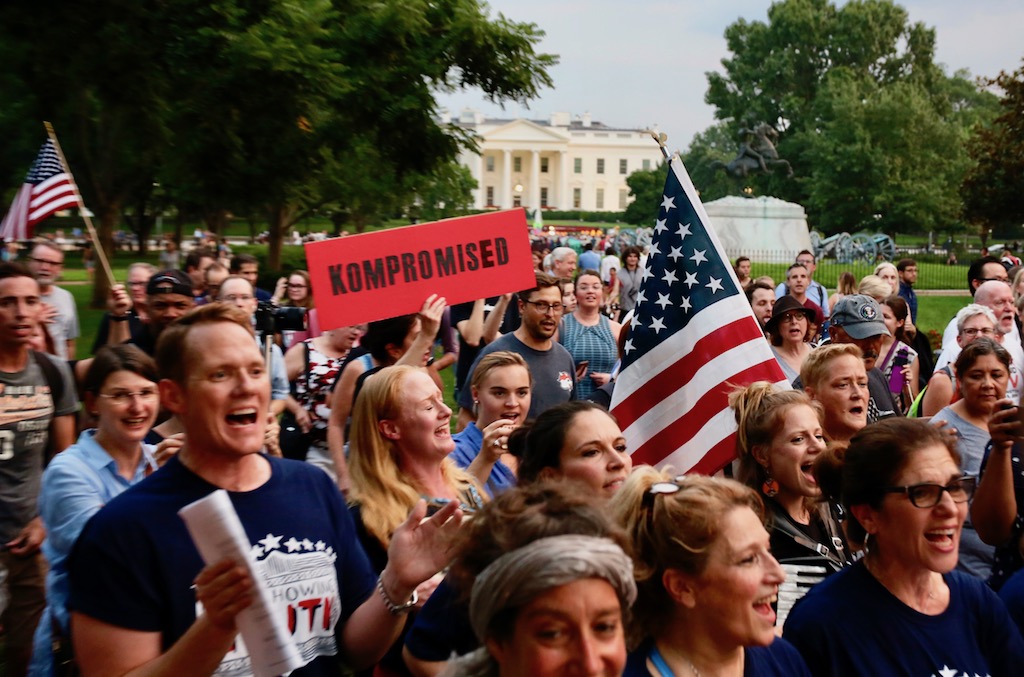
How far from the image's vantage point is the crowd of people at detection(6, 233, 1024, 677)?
2416 mm

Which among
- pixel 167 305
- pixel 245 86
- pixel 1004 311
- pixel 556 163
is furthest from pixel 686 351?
pixel 556 163

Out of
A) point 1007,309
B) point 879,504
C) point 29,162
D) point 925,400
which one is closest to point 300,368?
point 925,400

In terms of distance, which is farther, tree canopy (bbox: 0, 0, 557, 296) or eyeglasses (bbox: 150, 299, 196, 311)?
tree canopy (bbox: 0, 0, 557, 296)

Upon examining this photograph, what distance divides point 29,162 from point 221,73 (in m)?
9.22

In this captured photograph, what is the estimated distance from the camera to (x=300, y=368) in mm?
6922

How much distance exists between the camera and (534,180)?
14862 cm

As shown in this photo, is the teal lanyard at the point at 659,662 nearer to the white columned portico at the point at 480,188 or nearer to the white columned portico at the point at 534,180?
the white columned portico at the point at 534,180

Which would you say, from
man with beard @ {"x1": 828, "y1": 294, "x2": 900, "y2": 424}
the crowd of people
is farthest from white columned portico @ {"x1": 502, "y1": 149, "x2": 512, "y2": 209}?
the crowd of people

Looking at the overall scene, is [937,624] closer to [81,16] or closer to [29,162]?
[81,16]

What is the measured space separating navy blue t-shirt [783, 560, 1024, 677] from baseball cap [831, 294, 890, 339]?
3818 millimetres

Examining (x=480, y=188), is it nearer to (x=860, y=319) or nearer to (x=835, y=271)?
(x=835, y=271)

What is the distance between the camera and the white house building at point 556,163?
148375 millimetres

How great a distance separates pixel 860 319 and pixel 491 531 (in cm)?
504

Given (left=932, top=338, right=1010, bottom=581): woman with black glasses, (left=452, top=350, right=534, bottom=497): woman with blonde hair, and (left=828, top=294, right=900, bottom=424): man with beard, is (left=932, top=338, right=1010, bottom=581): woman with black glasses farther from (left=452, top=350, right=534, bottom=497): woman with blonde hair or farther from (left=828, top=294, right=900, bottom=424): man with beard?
(left=452, top=350, right=534, bottom=497): woman with blonde hair
